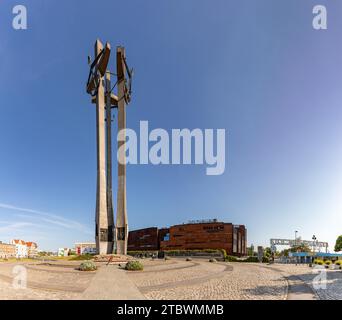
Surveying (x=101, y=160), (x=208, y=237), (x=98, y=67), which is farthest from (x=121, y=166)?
(x=208, y=237)

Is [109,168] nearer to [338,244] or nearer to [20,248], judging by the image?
[338,244]

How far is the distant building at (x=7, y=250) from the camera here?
144625mm

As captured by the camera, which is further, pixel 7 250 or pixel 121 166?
pixel 7 250

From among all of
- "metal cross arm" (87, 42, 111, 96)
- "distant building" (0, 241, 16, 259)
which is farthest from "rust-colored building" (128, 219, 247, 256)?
"distant building" (0, 241, 16, 259)

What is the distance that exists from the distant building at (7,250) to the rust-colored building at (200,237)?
94244 mm

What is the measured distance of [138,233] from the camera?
101 m

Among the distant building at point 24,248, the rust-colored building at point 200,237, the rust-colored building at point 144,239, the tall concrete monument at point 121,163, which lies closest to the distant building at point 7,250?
the distant building at point 24,248

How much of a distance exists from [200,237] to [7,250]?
125950 millimetres

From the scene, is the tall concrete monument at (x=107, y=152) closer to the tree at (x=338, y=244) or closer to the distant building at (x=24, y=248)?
the tree at (x=338, y=244)

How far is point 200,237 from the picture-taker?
7756 cm

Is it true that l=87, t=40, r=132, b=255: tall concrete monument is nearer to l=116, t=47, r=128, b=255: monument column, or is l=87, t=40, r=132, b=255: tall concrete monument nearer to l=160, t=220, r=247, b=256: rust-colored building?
l=116, t=47, r=128, b=255: monument column

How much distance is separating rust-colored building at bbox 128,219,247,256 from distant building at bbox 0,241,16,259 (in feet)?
309

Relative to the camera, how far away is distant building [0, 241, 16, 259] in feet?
474

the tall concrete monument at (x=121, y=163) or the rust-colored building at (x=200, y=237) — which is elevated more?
the tall concrete monument at (x=121, y=163)
